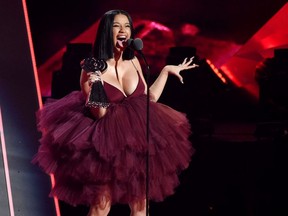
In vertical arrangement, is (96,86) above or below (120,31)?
below

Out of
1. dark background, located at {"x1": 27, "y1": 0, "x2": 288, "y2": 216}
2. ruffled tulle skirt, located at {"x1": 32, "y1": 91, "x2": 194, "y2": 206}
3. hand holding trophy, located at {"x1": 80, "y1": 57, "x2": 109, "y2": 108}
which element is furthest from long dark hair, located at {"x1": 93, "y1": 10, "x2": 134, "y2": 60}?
dark background, located at {"x1": 27, "y1": 0, "x2": 288, "y2": 216}

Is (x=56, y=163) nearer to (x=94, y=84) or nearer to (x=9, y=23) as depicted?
(x=94, y=84)

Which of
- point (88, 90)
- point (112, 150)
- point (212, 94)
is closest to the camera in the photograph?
point (112, 150)

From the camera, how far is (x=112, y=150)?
9.36 ft

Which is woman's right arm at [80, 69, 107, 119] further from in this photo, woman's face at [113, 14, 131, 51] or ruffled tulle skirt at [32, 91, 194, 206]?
woman's face at [113, 14, 131, 51]

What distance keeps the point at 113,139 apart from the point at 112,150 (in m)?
0.06

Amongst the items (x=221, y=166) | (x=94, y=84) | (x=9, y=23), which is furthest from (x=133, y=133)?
(x=221, y=166)

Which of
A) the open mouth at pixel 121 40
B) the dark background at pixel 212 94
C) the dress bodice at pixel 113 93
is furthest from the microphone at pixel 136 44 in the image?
the dark background at pixel 212 94

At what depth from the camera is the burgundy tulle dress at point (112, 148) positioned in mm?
2879

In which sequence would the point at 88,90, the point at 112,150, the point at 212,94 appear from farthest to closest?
the point at 212,94, the point at 88,90, the point at 112,150

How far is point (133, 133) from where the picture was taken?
2.92 metres

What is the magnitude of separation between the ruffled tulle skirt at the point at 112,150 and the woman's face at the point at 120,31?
295mm

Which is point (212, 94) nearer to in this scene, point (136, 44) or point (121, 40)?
point (121, 40)

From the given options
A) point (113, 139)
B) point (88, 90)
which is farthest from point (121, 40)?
point (113, 139)
